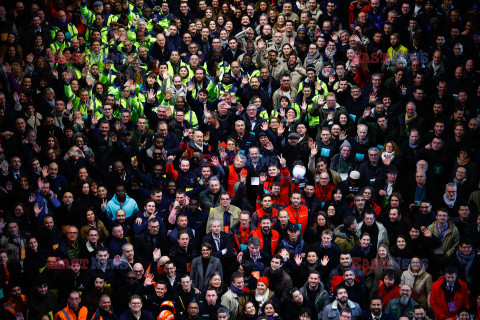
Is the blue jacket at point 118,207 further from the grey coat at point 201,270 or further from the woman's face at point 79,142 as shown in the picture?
the grey coat at point 201,270

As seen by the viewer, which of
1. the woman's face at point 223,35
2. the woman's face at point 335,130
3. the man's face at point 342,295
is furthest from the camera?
the woman's face at point 223,35

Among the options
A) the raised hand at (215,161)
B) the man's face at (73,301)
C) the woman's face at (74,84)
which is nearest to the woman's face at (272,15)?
the woman's face at (74,84)

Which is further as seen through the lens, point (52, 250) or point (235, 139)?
point (235, 139)

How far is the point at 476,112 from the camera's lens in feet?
42.7

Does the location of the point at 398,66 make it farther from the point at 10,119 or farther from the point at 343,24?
the point at 10,119

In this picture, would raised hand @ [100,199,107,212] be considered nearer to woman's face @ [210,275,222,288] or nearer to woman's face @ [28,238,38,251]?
woman's face @ [28,238,38,251]

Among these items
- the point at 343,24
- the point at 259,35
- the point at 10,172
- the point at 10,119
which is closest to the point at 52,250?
the point at 10,172

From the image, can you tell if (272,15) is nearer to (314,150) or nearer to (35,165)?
(314,150)

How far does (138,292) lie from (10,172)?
3.10m

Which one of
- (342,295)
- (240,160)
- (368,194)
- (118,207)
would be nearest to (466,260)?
(368,194)

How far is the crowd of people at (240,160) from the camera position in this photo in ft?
35.7

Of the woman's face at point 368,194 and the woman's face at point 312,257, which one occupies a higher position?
the woman's face at point 368,194

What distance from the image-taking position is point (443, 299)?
10.9 meters

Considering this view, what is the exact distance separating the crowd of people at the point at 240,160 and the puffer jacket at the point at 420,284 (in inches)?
0.6
